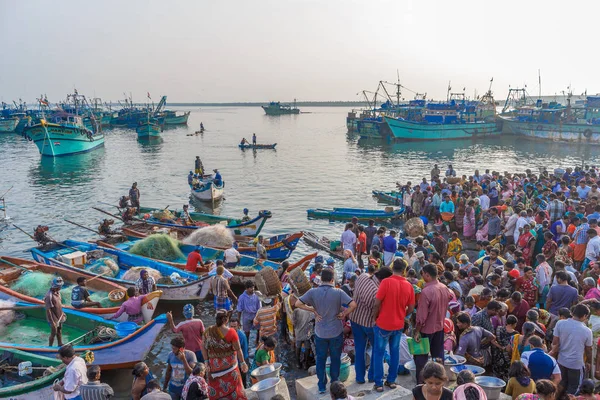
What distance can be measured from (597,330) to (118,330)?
8625 millimetres

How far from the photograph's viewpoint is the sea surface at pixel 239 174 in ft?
79.4

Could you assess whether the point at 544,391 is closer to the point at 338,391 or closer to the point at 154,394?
the point at 338,391

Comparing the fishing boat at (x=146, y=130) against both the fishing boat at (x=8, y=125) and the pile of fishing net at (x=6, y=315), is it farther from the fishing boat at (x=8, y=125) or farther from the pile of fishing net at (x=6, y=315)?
the pile of fishing net at (x=6, y=315)

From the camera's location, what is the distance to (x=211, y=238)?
16516 mm

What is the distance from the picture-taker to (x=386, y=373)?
6656 millimetres

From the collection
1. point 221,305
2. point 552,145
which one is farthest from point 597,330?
point 552,145

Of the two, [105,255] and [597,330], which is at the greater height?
[597,330]

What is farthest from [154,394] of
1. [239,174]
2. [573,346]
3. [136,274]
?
[239,174]

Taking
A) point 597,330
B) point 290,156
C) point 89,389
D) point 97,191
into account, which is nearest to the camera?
point 89,389

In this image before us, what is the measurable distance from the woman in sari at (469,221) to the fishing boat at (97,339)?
11617 millimetres

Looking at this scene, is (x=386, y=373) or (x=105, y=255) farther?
(x=105, y=255)

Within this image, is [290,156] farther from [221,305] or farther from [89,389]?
[89,389]

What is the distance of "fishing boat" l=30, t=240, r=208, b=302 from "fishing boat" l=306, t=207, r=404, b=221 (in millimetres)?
10816

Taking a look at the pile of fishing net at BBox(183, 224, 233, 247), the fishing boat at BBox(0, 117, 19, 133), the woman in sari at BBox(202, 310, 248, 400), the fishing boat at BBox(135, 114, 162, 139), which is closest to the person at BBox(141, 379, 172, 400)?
the woman in sari at BBox(202, 310, 248, 400)
